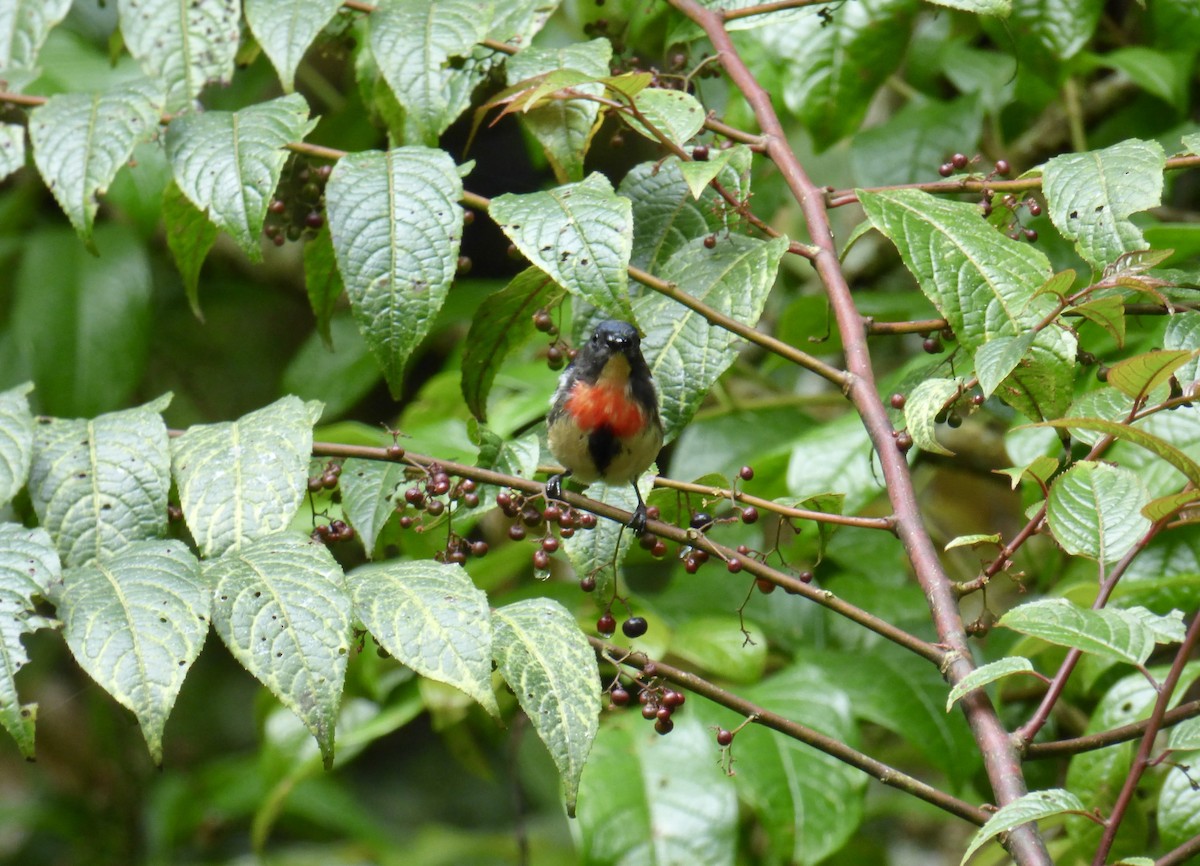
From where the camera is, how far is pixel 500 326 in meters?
2.05

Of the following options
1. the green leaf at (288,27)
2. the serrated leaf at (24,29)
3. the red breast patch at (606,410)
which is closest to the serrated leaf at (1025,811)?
the red breast patch at (606,410)

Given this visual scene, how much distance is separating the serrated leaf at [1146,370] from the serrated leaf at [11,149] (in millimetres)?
1772

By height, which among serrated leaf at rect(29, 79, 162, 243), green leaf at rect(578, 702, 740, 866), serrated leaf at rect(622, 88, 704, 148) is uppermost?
serrated leaf at rect(622, 88, 704, 148)

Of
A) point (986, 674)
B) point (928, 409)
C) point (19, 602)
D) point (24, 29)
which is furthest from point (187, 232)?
point (986, 674)

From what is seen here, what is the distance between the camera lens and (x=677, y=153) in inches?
75.0

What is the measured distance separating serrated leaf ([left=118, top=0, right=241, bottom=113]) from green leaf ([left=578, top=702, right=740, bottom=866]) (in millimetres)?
1582

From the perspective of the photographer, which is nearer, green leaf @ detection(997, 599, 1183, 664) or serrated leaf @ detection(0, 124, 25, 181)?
green leaf @ detection(997, 599, 1183, 664)

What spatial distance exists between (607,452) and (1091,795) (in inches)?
46.3

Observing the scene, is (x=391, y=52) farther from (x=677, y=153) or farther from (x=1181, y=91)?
(x=1181, y=91)

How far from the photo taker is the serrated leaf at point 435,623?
151 centimetres

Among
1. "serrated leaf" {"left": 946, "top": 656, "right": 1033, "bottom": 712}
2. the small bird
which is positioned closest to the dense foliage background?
"serrated leaf" {"left": 946, "top": 656, "right": 1033, "bottom": 712}

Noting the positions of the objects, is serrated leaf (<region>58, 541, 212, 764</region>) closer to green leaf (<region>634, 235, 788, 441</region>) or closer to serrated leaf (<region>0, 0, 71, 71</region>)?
green leaf (<region>634, 235, 788, 441</region>)

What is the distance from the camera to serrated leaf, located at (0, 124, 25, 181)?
210 cm

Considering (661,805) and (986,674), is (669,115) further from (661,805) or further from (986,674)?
(661,805)
